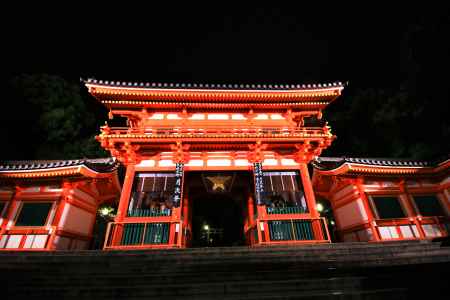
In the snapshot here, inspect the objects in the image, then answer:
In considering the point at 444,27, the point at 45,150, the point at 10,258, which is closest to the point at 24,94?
the point at 45,150

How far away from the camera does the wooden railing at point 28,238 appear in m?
10.5

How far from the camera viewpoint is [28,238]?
1070 centimetres

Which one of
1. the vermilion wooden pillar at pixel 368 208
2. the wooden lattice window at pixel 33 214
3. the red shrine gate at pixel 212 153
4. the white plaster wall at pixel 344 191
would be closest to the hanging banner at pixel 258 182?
the red shrine gate at pixel 212 153

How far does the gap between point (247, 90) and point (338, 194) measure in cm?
959

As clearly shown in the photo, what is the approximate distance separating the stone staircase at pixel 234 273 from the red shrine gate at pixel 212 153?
8.22 feet

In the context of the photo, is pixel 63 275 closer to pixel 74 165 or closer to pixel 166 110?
pixel 74 165

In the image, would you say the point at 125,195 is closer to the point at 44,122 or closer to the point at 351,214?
the point at 351,214

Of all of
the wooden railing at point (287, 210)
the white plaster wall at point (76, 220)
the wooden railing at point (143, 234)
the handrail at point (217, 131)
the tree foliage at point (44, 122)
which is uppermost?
the tree foliage at point (44, 122)

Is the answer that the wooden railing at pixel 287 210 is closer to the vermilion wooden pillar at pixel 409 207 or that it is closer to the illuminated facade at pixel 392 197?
the illuminated facade at pixel 392 197

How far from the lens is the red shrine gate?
9.38m

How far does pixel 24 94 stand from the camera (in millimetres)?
24031

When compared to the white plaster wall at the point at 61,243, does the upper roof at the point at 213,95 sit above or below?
above

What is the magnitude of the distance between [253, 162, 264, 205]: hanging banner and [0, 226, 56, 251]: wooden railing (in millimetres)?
10307

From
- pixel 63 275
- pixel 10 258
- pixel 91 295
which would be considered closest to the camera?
pixel 91 295
